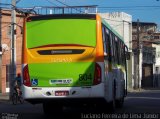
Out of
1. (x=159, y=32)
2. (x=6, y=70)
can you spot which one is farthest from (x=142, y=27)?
(x=6, y=70)

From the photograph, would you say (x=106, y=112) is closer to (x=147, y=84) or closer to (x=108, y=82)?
(x=108, y=82)

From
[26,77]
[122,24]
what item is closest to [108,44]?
[26,77]

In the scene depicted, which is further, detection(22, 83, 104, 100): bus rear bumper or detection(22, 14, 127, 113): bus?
detection(22, 14, 127, 113): bus

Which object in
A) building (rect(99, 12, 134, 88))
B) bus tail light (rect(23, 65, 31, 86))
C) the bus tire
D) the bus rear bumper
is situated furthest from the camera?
building (rect(99, 12, 134, 88))

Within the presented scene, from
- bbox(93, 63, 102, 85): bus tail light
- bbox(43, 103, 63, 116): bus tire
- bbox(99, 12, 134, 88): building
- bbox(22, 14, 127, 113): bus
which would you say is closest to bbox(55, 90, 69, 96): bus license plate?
bbox(22, 14, 127, 113): bus

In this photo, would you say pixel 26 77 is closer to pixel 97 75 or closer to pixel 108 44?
pixel 97 75

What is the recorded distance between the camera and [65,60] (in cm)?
1664

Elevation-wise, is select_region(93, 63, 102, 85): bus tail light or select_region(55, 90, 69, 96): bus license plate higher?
select_region(93, 63, 102, 85): bus tail light

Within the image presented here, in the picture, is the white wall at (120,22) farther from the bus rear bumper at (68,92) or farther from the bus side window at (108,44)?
the bus rear bumper at (68,92)

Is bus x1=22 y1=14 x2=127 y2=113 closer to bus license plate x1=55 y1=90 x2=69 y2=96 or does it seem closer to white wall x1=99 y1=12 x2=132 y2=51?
bus license plate x1=55 y1=90 x2=69 y2=96

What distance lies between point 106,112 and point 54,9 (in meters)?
19.8

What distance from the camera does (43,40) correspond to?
16922mm

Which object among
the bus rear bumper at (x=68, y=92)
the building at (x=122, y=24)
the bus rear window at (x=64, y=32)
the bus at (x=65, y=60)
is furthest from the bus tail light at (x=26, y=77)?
the building at (x=122, y=24)

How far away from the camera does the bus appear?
1648 centimetres
